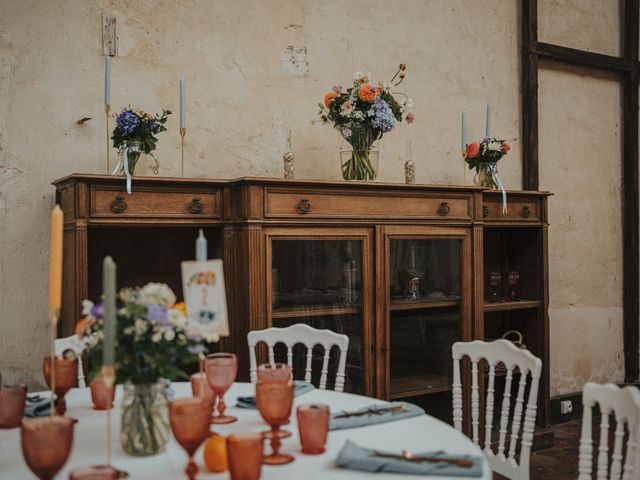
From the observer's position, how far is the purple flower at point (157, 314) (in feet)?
4.45

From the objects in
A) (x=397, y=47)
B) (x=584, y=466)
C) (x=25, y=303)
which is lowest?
(x=584, y=466)

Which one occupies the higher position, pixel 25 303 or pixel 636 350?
pixel 25 303

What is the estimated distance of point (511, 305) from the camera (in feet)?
12.3

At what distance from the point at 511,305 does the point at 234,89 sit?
1.87 meters

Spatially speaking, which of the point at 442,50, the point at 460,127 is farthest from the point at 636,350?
the point at 442,50

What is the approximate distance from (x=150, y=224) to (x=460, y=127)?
218cm

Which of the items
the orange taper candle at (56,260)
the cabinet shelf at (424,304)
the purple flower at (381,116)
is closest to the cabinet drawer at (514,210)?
the cabinet shelf at (424,304)

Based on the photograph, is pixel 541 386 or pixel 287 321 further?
pixel 541 386

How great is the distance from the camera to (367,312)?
10.2ft

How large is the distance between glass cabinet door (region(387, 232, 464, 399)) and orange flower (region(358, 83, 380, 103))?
0.65 m

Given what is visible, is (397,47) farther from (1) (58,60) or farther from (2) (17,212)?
(2) (17,212)

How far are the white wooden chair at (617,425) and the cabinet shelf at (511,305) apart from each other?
6.48 ft

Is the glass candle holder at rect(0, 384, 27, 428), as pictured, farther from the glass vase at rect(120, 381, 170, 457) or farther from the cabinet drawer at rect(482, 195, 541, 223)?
the cabinet drawer at rect(482, 195, 541, 223)

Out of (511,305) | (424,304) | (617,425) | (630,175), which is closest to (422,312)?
(424,304)
